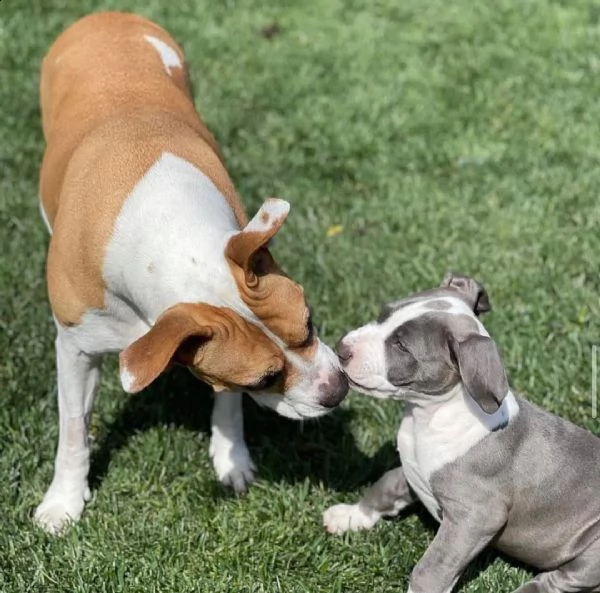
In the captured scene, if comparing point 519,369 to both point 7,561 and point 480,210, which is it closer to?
point 480,210

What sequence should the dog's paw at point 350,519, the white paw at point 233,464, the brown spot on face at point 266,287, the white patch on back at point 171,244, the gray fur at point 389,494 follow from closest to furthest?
the brown spot on face at point 266,287
the white patch on back at point 171,244
the gray fur at point 389,494
the dog's paw at point 350,519
the white paw at point 233,464

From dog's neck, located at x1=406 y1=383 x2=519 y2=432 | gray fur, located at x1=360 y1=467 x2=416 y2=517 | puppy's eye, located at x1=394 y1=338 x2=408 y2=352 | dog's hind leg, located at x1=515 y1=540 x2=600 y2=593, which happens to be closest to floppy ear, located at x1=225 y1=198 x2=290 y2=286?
puppy's eye, located at x1=394 y1=338 x2=408 y2=352

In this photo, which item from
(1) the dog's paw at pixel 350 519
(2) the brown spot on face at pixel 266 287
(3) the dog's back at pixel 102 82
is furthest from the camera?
(3) the dog's back at pixel 102 82

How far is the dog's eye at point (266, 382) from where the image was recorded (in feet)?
12.6

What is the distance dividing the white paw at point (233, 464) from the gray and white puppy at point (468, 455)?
103cm

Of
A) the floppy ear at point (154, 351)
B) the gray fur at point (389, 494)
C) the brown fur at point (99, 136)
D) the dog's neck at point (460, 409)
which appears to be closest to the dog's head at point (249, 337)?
the floppy ear at point (154, 351)

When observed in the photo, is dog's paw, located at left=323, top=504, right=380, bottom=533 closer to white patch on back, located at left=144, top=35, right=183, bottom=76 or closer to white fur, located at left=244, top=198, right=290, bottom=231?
white fur, located at left=244, top=198, right=290, bottom=231

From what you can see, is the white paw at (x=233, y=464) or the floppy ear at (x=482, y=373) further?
the white paw at (x=233, y=464)

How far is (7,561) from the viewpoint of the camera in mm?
4523

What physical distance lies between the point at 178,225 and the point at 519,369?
239 cm

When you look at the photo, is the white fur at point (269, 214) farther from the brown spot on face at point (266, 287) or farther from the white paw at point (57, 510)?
the white paw at point (57, 510)

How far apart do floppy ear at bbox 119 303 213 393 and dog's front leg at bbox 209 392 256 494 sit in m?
1.54

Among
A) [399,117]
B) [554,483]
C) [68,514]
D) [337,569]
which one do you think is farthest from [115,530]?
[399,117]

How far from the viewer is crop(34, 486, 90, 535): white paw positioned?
15.5 ft
